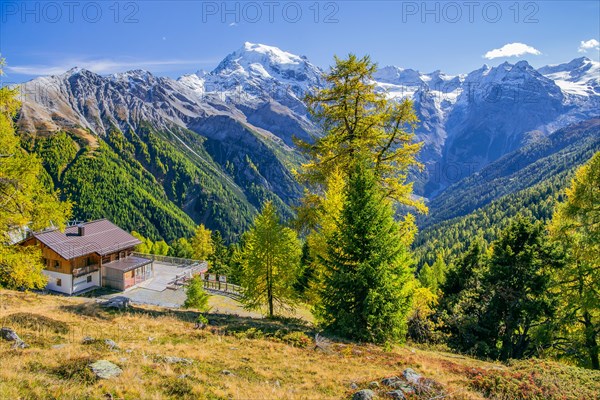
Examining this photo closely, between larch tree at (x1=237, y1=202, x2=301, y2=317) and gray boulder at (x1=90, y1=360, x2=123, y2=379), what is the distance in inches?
648

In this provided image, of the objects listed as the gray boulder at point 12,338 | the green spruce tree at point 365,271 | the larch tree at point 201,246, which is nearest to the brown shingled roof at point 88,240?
the gray boulder at point 12,338

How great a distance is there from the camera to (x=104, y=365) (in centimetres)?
1035

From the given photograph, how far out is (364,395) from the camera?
10383 millimetres

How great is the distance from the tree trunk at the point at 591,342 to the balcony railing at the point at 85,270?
53677mm

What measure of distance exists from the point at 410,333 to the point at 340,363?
14.8 meters

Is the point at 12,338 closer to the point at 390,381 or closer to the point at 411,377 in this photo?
the point at 390,381

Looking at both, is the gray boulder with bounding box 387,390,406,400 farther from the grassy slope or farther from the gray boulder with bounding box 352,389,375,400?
the grassy slope

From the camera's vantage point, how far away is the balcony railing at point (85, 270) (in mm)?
45169

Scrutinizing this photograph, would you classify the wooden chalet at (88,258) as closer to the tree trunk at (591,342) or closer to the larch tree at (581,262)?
the larch tree at (581,262)

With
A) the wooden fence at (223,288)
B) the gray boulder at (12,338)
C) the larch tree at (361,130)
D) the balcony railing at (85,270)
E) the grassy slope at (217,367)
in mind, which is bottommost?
the wooden fence at (223,288)

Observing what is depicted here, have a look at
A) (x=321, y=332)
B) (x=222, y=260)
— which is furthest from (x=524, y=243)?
(x=222, y=260)

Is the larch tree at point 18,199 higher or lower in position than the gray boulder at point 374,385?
higher

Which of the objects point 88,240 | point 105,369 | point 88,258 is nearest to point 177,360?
point 105,369

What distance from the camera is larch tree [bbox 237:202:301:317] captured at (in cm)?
2681
